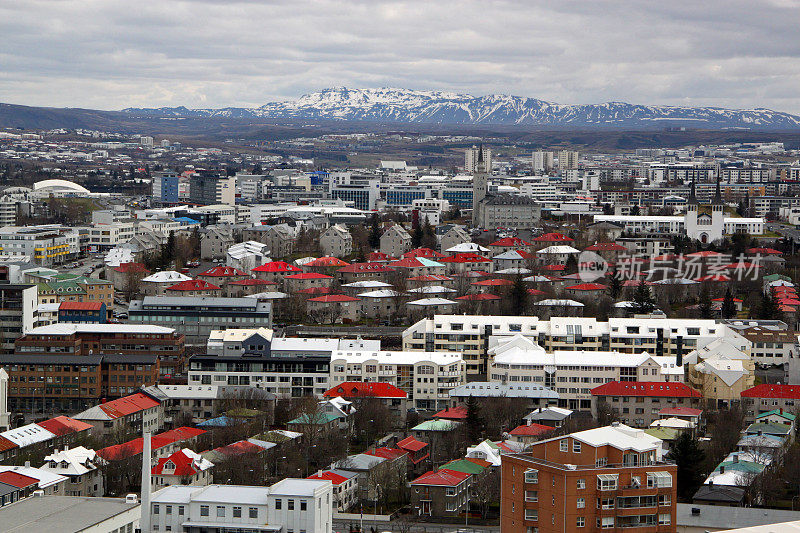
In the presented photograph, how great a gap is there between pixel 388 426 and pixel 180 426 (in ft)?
11.4

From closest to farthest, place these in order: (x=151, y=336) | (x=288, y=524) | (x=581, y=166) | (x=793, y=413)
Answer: (x=288, y=524)
(x=793, y=413)
(x=151, y=336)
(x=581, y=166)

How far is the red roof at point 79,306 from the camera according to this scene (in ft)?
103

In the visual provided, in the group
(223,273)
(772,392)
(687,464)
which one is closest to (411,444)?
(687,464)

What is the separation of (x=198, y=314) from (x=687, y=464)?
15041 mm

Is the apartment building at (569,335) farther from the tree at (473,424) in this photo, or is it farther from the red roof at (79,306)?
the red roof at (79,306)

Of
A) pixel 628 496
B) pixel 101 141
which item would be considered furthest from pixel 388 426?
pixel 101 141

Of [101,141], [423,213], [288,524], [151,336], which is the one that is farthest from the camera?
[101,141]

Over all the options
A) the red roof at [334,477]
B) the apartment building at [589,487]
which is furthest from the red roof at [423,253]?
the apartment building at [589,487]

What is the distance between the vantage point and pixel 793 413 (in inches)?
949

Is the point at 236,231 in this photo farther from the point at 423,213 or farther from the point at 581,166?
the point at 581,166

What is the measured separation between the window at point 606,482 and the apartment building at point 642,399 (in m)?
11.0

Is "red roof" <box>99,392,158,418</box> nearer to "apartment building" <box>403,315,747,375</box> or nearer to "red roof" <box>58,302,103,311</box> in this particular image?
"apartment building" <box>403,315,747,375</box>

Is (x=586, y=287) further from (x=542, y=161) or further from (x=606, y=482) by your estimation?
(x=542, y=161)

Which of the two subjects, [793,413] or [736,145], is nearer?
[793,413]
